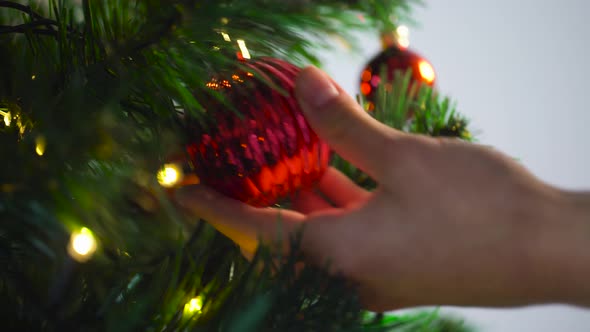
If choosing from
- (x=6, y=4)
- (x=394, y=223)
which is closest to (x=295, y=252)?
(x=394, y=223)

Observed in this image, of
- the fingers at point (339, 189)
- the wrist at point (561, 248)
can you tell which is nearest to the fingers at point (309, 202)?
the fingers at point (339, 189)

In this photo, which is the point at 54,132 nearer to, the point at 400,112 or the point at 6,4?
the point at 6,4

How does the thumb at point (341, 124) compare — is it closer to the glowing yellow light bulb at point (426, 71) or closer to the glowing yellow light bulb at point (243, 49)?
the glowing yellow light bulb at point (243, 49)

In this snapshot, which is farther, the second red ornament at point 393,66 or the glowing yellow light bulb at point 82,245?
the second red ornament at point 393,66

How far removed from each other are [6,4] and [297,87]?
144 millimetres

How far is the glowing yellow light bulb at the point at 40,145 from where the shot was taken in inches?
6.2

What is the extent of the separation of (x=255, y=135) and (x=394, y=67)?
14.2 inches

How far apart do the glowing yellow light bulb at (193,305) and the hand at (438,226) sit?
0.23 feet

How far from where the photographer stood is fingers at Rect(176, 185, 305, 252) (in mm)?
229

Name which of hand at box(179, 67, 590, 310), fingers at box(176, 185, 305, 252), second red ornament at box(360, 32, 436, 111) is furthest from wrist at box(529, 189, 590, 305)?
second red ornament at box(360, 32, 436, 111)

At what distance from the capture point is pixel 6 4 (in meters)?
0.23

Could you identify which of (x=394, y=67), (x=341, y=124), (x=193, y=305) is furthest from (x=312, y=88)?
(x=394, y=67)

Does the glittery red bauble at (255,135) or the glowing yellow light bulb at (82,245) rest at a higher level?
the glittery red bauble at (255,135)

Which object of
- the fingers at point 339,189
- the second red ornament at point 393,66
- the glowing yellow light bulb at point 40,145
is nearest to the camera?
the glowing yellow light bulb at point 40,145
